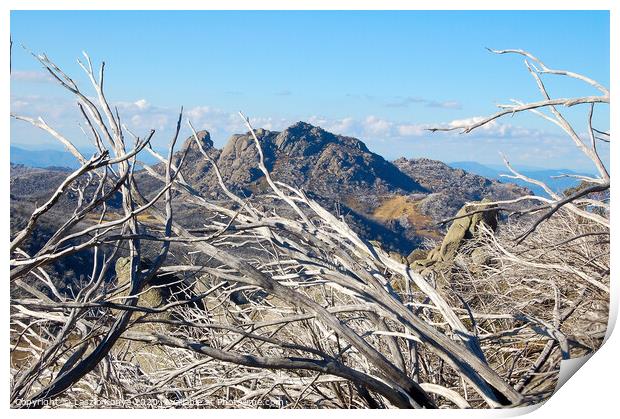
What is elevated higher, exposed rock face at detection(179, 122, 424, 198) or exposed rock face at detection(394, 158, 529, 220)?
exposed rock face at detection(179, 122, 424, 198)

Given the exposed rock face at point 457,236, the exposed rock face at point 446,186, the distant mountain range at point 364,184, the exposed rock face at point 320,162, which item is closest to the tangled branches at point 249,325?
the exposed rock face at point 457,236

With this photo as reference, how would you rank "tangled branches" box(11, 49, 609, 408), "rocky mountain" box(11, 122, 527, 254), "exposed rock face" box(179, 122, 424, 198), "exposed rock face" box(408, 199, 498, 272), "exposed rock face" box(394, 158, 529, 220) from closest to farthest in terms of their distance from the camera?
"tangled branches" box(11, 49, 609, 408), "exposed rock face" box(408, 199, 498, 272), "exposed rock face" box(179, 122, 424, 198), "rocky mountain" box(11, 122, 527, 254), "exposed rock face" box(394, 158, 529, 220)

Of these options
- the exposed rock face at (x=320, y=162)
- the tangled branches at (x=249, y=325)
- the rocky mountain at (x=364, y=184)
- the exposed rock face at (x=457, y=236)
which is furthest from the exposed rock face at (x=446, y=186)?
the tangled branches at (x=249, y=325)

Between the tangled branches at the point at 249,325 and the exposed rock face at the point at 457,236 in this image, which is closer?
the tangled branches at the point at 249,325

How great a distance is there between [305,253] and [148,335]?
3.27 feet

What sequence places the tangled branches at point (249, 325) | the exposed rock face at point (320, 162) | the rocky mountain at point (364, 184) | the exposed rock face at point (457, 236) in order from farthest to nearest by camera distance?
the rocky mountain at point (364, 184) → the exposed rock face at point (320, 162) → the exposed rock face at point (457, 236) → the tangled branches at point (249, 325)

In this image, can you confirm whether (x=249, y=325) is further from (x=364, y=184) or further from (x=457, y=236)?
(x=364, y=184)

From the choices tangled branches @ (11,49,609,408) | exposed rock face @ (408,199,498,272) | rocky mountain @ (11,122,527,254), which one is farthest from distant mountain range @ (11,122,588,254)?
tangled branches @ (11,49,609,408)

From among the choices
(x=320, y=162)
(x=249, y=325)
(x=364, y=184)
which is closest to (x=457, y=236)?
(x=320, y=162)

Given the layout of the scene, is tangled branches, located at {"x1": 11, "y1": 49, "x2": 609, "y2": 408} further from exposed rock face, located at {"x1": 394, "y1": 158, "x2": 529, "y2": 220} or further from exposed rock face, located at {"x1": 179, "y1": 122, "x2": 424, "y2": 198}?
exposed rock face, located at {"x1": 394, "y1": 158, "x2": 529, "y2": 220}

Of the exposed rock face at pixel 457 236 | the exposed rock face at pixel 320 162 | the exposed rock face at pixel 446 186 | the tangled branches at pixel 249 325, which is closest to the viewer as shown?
the tangled branches at pixel 249 325

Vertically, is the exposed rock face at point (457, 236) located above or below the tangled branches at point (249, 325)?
below

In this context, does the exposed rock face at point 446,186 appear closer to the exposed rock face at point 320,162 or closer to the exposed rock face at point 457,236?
the exposed rock face at point 320,162

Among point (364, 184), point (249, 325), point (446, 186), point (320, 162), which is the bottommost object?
point (446, 186)
